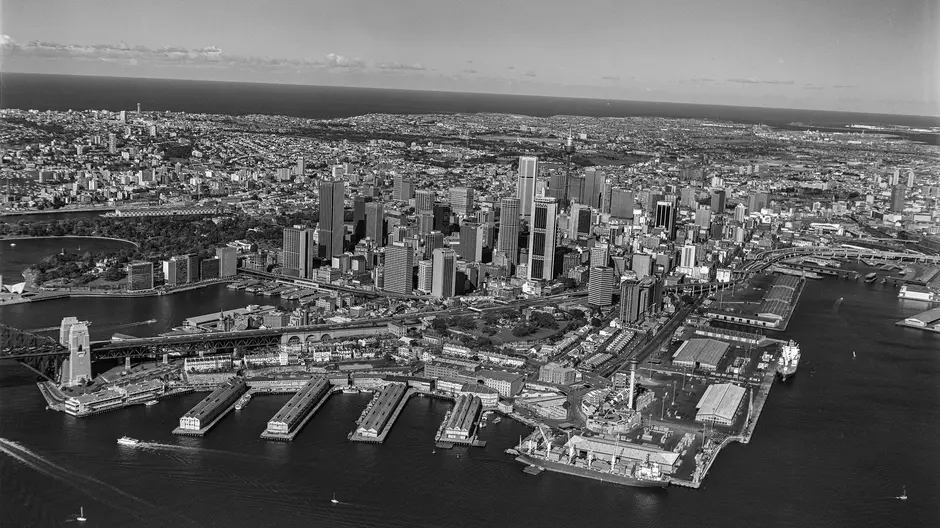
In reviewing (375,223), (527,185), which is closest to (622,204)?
(527,185)

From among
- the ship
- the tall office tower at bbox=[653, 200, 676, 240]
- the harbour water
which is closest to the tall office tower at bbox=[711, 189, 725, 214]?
the tall office tower at bbox=[653, 200, 676, 240]

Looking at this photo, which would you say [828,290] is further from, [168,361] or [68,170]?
[68,170]

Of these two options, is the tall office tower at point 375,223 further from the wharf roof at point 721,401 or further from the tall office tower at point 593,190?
the wharf roof at point 721,401

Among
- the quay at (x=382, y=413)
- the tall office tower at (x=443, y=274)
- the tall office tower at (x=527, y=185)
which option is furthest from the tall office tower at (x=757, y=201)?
the quay at (x=382, y=413)

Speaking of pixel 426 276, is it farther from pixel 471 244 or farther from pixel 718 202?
pixel 718 202

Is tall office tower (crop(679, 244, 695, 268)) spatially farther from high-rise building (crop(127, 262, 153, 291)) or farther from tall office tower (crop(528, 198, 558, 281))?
high-rise building (crop(127, 262, 153, 291))

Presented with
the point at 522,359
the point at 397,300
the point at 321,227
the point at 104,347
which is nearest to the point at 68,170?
the point at 321,227
